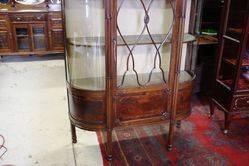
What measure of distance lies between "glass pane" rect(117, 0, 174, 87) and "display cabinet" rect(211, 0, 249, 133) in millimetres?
758

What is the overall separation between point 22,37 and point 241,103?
341 cm

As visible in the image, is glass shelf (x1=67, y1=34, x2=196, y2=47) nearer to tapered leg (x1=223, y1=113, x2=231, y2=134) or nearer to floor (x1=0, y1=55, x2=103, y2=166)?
floor (x1=0, y1=55, x2=103, y2=166)

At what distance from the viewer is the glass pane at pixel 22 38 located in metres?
4.37

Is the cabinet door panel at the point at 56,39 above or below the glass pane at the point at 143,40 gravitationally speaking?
below

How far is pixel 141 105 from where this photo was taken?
7.19 feet

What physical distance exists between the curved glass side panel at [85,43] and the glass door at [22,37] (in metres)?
2.49

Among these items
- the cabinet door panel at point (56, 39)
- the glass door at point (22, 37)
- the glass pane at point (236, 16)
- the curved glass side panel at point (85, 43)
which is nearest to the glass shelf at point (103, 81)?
the curved glass side panel at point (85, 43)

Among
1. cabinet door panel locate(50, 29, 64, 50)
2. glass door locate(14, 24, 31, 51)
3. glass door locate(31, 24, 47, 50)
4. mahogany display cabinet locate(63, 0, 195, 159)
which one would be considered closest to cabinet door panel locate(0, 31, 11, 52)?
glass door locate(14, 24, 31, 51)

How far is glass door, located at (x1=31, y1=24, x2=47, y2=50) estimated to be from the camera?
4367 mm

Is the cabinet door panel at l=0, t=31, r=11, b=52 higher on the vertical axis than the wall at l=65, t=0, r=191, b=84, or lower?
lower

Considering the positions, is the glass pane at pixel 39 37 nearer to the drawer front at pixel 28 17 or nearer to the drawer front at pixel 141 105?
the drawer front at pixel 28 17

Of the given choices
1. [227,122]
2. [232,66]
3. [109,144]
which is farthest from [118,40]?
[227,122]

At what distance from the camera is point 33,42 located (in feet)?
14.6

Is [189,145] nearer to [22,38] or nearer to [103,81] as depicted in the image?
[103,81]
